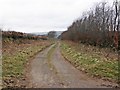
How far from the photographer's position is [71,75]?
1352cm

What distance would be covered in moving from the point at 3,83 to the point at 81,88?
3.07 m

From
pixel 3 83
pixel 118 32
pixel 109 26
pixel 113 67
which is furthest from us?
pixel 109 26

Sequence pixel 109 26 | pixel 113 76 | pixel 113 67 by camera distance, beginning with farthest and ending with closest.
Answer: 1. pixel 109 26
2. pixel 113 67
3. pixel 113 76

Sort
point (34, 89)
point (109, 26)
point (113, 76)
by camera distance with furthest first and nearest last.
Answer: point (109, 26), point (113, 76), point (34, 89)

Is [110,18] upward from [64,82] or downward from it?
upward

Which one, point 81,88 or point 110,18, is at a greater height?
point 110,18

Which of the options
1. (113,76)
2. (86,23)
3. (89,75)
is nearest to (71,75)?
(89,75)

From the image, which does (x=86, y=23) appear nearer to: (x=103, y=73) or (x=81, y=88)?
(x=103, y=73)

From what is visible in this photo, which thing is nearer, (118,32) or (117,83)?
(117,83)

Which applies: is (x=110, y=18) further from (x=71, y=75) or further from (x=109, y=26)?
(x=71, y=75)

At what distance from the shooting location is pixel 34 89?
390 inches

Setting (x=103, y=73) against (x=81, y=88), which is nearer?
(x=81, y=88)

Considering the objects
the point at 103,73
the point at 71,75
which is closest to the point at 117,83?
the point at 103,73

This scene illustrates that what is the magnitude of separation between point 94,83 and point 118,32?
2275 cm
